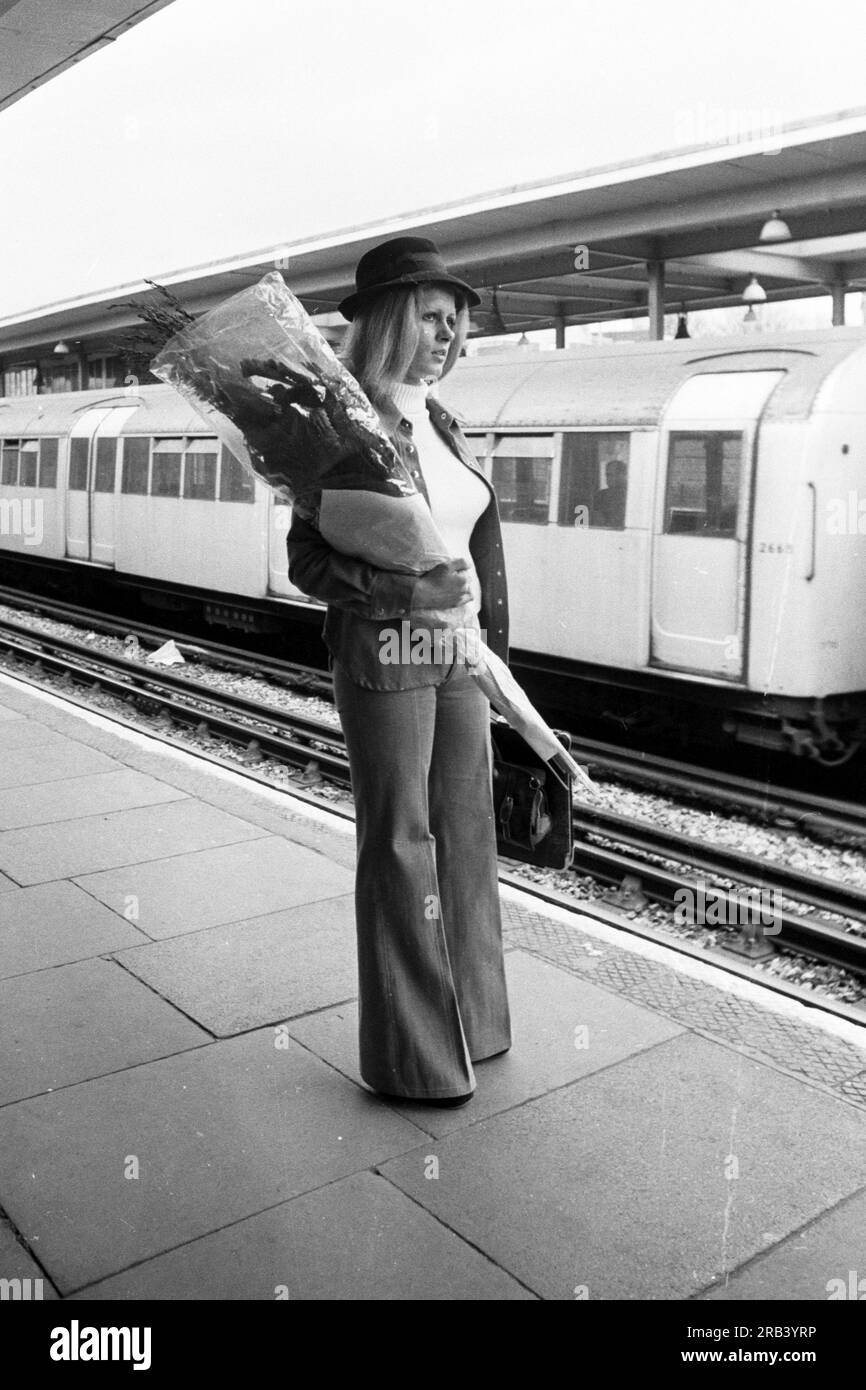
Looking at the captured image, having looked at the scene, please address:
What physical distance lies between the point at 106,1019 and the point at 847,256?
19002 mm

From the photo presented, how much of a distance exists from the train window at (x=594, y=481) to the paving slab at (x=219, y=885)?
4.42 meters

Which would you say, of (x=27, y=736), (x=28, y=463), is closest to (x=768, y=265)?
(x=28, y=463)

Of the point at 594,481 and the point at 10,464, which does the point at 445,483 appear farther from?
the point at 10,464

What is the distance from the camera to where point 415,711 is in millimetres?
3158

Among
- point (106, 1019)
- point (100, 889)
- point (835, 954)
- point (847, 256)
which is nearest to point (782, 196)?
point (847, 256)

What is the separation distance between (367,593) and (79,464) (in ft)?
51.0

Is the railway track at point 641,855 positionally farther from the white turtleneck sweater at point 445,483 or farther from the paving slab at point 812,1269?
the white turtleneck sweater at point 445,483

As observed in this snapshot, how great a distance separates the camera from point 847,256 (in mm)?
19578

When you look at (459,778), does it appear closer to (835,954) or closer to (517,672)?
(835,954)

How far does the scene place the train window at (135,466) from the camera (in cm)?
1564
